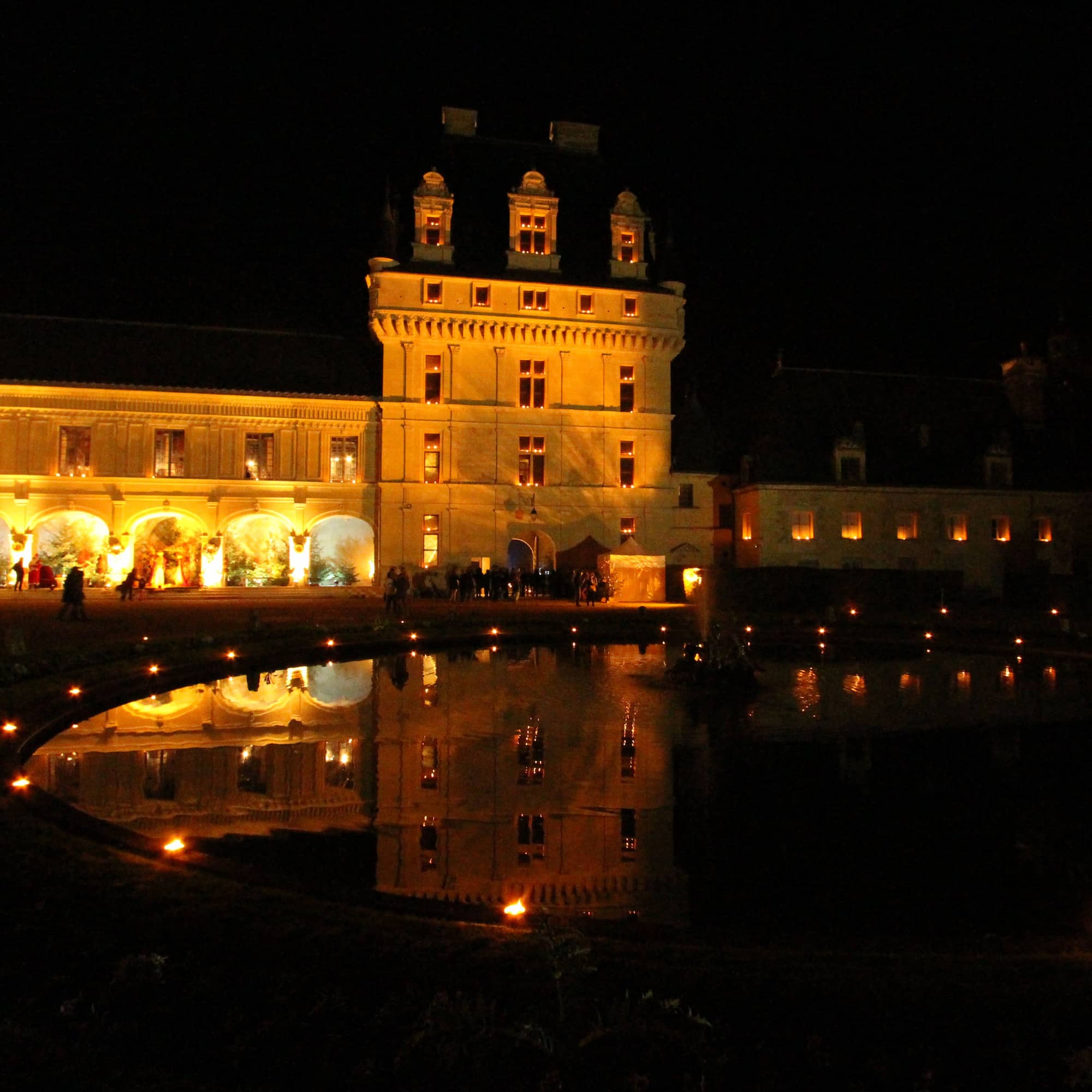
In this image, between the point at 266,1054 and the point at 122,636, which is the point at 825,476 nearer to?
the point at 122,636

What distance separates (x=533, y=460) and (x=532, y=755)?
3399cm

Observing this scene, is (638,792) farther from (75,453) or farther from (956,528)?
(956,528)

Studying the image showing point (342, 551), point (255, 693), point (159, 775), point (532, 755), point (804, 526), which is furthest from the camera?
point (804, 526)

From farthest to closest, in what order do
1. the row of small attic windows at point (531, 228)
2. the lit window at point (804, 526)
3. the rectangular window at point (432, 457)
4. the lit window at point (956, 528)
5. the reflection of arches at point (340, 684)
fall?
the lit window at point (956, 528), the lit window at point (804, 526), the rectangular window at point (432, 457), the row of small attic windows at point (531, 228), the reflection of arches at point (340, 684)

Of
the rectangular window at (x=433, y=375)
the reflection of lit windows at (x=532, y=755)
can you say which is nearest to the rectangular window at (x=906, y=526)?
the rectangular window at (x=433, y=375)

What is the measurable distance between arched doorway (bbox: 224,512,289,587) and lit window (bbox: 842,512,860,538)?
1075 inches

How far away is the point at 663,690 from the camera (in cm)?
1684

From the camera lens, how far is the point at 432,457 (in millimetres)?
43969

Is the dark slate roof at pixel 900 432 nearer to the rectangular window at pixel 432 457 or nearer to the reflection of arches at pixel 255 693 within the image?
the rectangular window at pixel 432 457

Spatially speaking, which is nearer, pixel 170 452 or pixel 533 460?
pixel 170 452

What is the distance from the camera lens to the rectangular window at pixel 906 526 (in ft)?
156

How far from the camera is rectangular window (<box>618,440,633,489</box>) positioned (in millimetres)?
46000

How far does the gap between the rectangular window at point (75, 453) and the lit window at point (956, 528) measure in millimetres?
41391

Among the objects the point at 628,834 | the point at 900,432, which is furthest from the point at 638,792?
the point at 900,432
